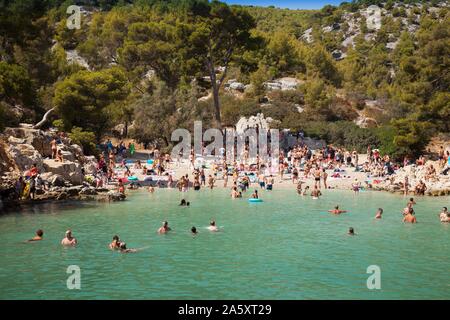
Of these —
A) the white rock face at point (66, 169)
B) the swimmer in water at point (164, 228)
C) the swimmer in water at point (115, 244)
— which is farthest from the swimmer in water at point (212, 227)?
the white rock face at point (66, 169)

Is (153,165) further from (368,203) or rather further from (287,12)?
(287,12)

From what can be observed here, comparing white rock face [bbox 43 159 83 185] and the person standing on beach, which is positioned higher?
white rock face [bbox 43 159 83 185]

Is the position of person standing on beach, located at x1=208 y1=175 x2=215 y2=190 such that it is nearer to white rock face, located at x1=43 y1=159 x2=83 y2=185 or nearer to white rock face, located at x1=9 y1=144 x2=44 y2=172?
white rock face, located at x1=43 y1=159 x2=83 y2=185

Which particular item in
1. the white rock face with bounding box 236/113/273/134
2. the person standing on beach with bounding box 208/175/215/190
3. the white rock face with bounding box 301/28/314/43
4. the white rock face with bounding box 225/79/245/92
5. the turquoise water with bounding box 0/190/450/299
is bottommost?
the turquoise water with bounding box 0/190/450/299

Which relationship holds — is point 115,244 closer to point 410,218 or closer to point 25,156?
point 25,156

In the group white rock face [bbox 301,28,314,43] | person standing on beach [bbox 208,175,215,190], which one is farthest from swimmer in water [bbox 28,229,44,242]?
white rock face [bbox 301,28,314,43]

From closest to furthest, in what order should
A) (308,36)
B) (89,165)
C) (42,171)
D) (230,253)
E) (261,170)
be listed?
1. (230,253)
2. (42,171)
3. (89,165)
4. (261,170)
5. (308,36)

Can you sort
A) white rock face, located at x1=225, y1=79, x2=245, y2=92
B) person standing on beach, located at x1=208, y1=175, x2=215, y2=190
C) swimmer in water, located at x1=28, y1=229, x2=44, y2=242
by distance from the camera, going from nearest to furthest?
swimmer in water, located at x1=28, y1=229, x2=44, y2=242
person standing on beach, located at x1=208, y1=175, x2=215, y2=190
white rock face, located at x1=225, y1=79, x2=245, y2=92

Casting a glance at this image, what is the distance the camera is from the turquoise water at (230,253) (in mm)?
16094

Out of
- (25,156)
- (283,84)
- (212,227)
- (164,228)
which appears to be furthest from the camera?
(283,84)

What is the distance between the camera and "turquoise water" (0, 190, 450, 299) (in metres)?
16.1

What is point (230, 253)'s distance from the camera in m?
20.3

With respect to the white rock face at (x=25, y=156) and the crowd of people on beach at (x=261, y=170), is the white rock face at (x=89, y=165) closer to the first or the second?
the crowd of people on beach at (x=261, y=170)

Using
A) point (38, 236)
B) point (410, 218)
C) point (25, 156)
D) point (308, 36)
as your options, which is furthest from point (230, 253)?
point (308, 36)
